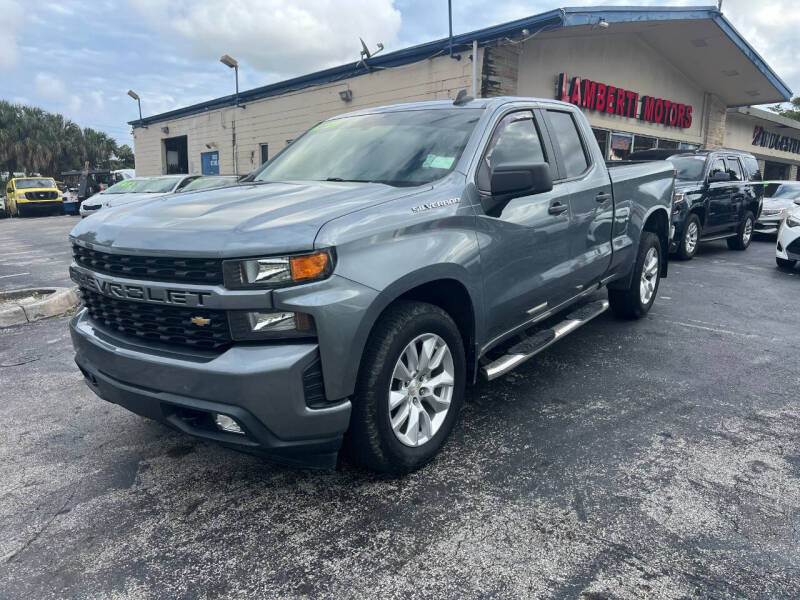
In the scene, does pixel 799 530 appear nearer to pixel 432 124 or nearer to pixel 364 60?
pixel 432 124

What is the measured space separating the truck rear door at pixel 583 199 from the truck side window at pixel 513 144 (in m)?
0.28

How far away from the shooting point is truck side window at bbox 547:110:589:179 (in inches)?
168

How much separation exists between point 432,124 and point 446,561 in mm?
2523

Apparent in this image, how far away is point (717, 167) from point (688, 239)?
1567 millimetres

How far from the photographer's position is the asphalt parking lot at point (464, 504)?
2.24 m

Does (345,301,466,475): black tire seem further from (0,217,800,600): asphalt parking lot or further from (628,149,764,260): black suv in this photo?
(628,149,764,260): black suv

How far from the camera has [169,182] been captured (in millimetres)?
13586

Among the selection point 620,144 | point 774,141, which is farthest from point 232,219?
point 774,141

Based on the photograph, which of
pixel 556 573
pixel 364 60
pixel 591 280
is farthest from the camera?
pixel 364 60

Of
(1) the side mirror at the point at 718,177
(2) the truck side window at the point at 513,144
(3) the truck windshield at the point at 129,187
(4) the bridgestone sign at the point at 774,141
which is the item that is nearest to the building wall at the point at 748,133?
(4) the bridgestone sign at the point at 774,141

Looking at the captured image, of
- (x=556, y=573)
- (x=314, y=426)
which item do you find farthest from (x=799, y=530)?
(x=314, y=426)

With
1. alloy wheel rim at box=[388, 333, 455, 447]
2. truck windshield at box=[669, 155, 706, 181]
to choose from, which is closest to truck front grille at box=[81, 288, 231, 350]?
alloy wheel rim at box=[388, 333, 455, 447]

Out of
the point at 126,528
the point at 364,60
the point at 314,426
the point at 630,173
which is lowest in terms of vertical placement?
the point at 126,528

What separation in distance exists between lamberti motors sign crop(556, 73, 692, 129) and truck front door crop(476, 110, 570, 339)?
1137 cm
